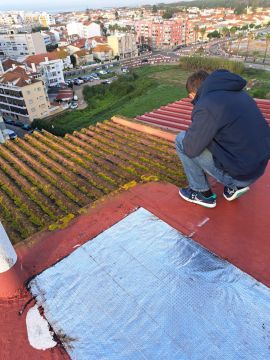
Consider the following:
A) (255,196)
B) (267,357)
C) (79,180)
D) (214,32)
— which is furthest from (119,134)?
(214,32)

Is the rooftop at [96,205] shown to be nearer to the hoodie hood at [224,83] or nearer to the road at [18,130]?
the hoodie hood at [224,83]

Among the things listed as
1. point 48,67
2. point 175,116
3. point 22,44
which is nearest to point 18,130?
point 48,67

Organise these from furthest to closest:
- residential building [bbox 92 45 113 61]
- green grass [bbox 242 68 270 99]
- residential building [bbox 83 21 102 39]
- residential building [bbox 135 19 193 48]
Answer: residential building [bbox 83 21 102 39], residential building [bbox 135 19 193 48], residential building [bbox 92 45 113 61], green grass [bbox 242 68 270 99]

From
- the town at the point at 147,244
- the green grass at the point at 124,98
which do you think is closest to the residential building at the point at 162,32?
the green grass at the point at 124,98

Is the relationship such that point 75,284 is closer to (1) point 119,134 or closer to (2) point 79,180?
(2) point 79,180

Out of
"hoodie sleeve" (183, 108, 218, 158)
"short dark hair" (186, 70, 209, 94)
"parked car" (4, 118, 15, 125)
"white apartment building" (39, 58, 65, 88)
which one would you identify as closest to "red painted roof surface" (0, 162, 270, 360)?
"hoodie sleeve" (183, 108, 218, 158)

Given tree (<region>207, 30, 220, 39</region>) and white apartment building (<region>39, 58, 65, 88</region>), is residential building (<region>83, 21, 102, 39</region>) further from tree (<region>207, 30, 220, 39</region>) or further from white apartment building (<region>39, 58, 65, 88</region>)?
white apartment building (<region>39, 58, 65, 88</region>)

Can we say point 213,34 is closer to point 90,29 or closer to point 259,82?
point 90,29
